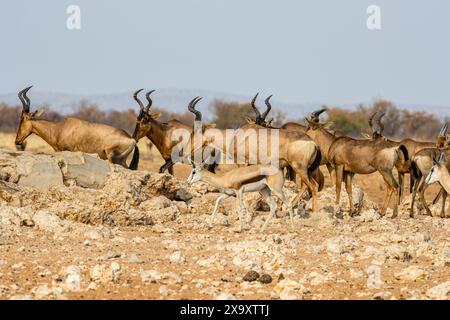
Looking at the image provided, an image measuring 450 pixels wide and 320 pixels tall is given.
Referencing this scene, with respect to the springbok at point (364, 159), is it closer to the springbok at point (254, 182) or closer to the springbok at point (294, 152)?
the springbok at point (294, 152)

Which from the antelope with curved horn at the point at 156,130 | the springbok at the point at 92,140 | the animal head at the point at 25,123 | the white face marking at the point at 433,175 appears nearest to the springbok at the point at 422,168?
the white face marking at the point at 433,175

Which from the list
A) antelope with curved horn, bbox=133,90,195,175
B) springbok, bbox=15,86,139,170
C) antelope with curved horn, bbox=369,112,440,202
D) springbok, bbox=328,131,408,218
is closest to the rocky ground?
springbok, bbox=328,131,408,218

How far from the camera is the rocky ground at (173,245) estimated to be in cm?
948

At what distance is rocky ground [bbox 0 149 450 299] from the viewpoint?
9.48 metres

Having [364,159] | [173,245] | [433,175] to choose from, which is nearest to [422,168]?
[364,159]

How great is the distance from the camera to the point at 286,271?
10.3m

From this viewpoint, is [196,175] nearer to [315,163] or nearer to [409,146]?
[315,163]

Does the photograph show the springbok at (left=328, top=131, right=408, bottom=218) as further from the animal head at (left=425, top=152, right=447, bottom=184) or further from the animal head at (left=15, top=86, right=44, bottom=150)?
the animal head at (left=15, top=86, right=44, bottom=150)

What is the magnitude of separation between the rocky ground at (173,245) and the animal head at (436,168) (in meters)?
0.86

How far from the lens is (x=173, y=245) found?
462 inches

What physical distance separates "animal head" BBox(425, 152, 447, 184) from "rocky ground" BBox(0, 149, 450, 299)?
864 mm

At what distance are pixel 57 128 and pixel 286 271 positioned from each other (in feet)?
33.9

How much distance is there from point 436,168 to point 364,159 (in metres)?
1.48
